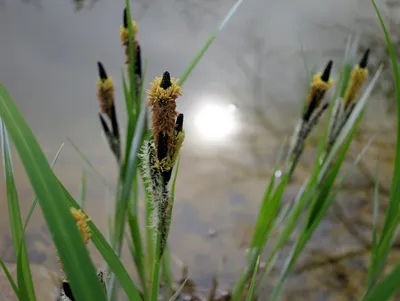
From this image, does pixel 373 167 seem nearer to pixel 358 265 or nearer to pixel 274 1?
pixel 358 265

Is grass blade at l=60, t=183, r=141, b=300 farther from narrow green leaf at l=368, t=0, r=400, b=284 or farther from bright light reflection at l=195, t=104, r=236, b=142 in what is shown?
bright light reflection at l=195, t=104, r=236, b=142

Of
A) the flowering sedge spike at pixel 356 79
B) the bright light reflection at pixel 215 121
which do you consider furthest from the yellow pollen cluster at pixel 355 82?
the bright light reflection at pixel 215 121

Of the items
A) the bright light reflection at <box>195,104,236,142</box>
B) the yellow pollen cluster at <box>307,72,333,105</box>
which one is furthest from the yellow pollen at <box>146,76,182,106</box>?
the bright light reflection at <box>195,104,236,142</box>

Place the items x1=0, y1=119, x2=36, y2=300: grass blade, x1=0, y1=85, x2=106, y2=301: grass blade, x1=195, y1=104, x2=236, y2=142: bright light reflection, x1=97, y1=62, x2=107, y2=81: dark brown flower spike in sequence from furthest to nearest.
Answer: x1=195, y1=104, x2=236, y2=142: bright light reflection → x1=97, y1=62, x2=107, y2=81: dark brown flower spike → x1=0, y1=119, x2=36, y2=300: grass blade → x1=0, y1=85, x2=106, y2=301: grass blade

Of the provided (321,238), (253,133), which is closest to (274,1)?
(253,133)

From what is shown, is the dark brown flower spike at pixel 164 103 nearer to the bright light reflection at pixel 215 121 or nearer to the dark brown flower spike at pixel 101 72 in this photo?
the dark brown flower spike at pixel 101 72
